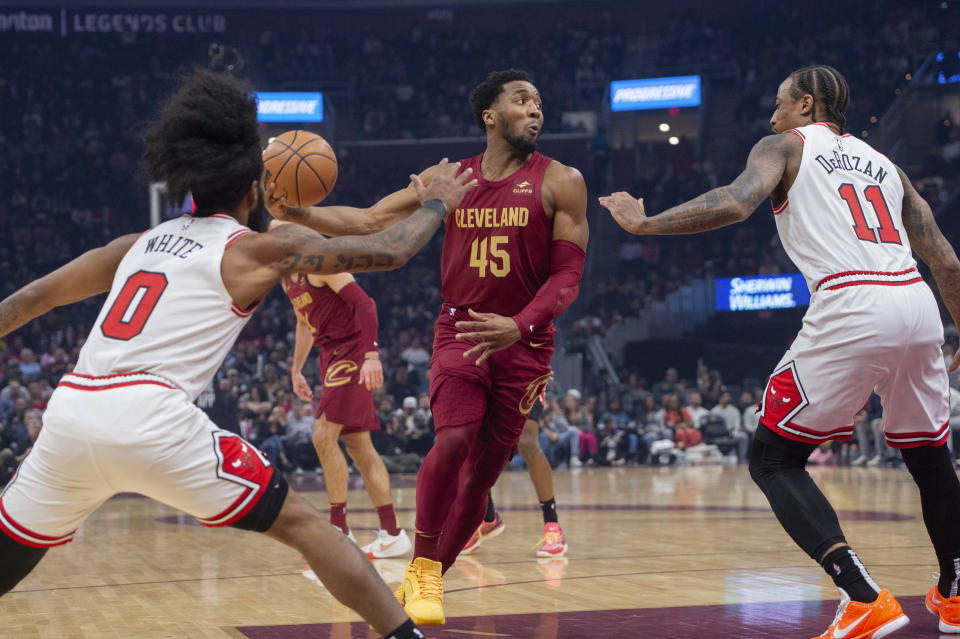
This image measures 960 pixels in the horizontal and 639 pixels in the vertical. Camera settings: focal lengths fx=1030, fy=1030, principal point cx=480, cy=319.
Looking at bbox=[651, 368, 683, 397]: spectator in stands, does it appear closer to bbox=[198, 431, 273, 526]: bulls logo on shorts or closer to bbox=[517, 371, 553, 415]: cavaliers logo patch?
bbox=[517, 371, 553, 415]: cavaliers logo patch

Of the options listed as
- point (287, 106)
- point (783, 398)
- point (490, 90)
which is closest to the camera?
point (783, 398)

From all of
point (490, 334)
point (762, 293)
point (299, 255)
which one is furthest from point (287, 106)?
point (299, 255)

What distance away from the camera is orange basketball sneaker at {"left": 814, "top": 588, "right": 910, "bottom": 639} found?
3.77 meters

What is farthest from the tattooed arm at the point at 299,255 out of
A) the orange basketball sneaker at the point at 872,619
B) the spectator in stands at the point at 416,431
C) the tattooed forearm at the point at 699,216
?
the spectator in stands at the point at 416,431

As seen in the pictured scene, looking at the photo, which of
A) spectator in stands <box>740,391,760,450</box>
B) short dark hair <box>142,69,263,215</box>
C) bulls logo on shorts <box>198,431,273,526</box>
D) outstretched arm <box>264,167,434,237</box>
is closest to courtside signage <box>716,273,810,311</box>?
spectator in stands <box>740,391,760,450</box>

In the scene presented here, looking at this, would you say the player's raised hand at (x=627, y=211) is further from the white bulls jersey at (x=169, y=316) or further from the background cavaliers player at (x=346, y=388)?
the background cavaliers player at (x=346, y=388)

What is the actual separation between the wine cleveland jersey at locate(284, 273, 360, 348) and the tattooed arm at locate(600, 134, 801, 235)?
3.23 metres

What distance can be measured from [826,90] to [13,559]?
3.64m

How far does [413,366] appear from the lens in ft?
64.9

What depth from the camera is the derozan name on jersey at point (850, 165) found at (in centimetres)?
423

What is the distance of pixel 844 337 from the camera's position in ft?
13.1

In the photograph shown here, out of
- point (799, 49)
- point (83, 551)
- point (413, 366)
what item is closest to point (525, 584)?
point (83, 551)

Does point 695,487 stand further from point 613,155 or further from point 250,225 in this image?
point 613,155

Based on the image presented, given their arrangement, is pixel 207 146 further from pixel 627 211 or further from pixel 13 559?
pixel 627 211
